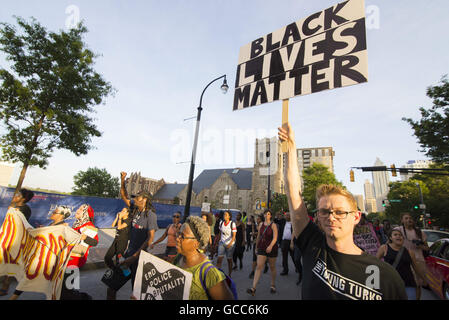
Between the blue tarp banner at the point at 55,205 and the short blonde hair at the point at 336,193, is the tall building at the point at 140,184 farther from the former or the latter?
the short blonde hair at the point at 336,193

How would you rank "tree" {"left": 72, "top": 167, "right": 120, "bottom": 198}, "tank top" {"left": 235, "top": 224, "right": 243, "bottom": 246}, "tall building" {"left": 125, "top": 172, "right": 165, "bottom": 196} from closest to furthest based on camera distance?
"tank top" {"left": 235, "top": 224, "right": 243, "bottom": 246}
"tree" {"left": 72, "top": 167, "right": 120, "bottom": 198}
"tall building" {"left": 125, "top": 172, "right": 165, "bottom": 196}

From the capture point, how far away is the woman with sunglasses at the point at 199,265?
1.84 metres

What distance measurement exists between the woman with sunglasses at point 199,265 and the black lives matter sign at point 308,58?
2129 mm

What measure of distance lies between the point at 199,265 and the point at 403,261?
3.31 metres

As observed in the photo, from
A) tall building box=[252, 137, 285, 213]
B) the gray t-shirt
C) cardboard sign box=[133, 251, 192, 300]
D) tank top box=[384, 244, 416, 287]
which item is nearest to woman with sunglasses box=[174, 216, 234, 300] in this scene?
cardboard sign box=[133, 251, 192, 300]

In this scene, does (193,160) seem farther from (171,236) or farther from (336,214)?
(336,214)

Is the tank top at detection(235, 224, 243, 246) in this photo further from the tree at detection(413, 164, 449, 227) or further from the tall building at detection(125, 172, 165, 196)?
the tall building at detection(125, 172, 165, 196)

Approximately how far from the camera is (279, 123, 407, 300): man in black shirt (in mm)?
1468

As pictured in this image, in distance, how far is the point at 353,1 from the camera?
2.82 m

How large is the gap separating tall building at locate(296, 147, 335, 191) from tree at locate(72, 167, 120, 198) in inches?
3039

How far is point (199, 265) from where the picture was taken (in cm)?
203
